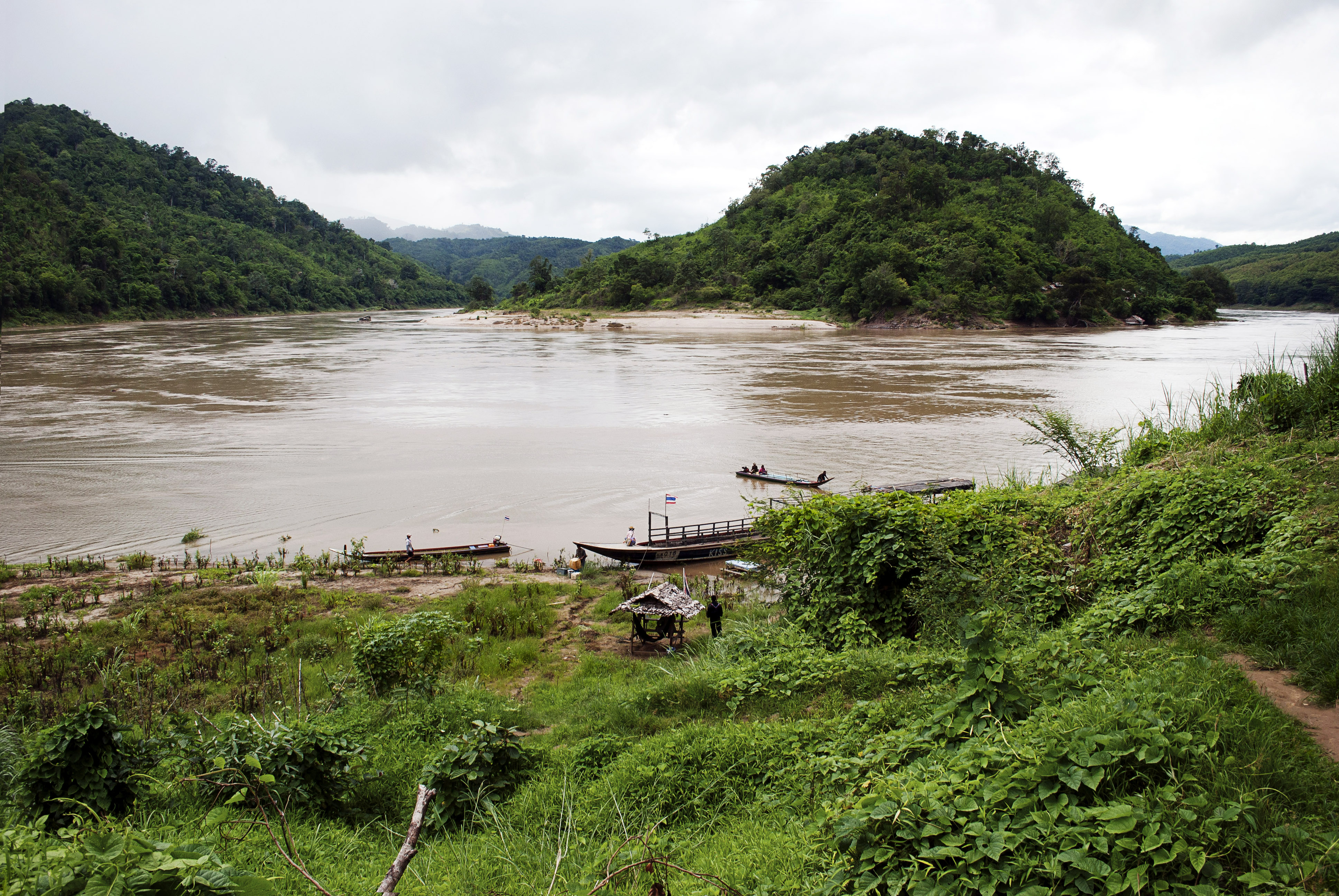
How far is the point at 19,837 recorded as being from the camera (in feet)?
10.6

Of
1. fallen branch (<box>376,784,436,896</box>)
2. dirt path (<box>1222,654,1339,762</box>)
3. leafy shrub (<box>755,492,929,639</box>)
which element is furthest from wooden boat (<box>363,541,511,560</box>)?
dirt path (<box>1222,654,1339,762</box>)

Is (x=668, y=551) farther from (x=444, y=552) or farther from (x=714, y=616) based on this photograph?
(x=714, y=616)

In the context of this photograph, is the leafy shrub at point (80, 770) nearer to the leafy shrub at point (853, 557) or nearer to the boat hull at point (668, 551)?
the leafy shrub at point (853, 557)

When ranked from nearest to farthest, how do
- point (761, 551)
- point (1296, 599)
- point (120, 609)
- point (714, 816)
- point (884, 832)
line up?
point (884, 832)
point (714, 816)
point (1296, 599)
point (761, 551)
point (120, 609)

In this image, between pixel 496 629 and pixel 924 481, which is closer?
pixel 496 629

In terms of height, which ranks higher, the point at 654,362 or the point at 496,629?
the point at 654,362

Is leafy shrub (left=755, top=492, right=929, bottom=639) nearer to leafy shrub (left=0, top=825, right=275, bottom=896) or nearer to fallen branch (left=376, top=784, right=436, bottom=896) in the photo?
fallen branch (left=376, top=784, right=436, bottom=896)

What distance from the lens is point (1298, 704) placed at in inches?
163

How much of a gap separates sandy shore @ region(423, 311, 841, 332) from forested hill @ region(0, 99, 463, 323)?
35871mm

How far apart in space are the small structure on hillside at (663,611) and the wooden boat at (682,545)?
560 centimetres

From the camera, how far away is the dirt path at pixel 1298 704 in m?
3.74

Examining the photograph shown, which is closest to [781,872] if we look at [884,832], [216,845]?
[884,832]

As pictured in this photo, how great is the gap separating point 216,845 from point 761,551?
6513 mm

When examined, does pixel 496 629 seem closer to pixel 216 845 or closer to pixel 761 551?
pixel 761 551
